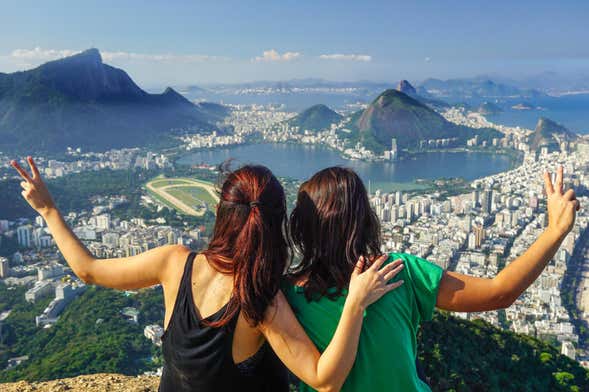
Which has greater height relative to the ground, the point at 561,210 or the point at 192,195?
the point at 561,210

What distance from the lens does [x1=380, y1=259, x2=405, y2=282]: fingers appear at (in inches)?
24.5

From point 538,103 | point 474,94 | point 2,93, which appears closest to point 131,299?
point 2,93

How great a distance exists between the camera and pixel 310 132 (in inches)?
1224

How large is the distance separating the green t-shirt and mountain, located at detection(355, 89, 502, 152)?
27.2m

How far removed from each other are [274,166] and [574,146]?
1263 centimetres

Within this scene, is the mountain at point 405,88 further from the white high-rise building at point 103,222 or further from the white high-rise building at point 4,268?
the white high-rise building at point 4,268

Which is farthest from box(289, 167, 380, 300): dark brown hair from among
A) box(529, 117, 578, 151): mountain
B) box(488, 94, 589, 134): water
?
box(488, 94, 589, 134): water

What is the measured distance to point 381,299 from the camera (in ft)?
2.10

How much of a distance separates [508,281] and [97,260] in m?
0.53

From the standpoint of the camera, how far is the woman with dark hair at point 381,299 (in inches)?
25.0

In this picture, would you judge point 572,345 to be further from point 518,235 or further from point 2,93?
point 2,93

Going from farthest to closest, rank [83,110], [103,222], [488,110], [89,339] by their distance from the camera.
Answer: [488,110], [83,110], [103,222], [89,339]

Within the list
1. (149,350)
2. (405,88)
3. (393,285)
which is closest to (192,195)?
(149,350)

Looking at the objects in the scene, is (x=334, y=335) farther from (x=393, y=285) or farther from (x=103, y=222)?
(x=103, y=222)
